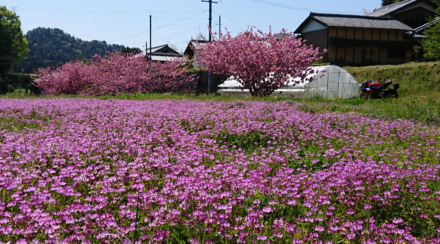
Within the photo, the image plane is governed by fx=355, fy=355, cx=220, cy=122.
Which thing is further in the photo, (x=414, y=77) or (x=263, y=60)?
(x=414, y=77)

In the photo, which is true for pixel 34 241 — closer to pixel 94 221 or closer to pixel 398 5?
pixel 94 221

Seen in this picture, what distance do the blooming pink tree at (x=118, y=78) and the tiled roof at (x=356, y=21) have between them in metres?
16.4

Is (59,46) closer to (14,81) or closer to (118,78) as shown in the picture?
(14,81)

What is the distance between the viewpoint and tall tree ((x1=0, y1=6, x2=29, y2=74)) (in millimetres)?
56656

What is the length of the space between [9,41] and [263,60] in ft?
177

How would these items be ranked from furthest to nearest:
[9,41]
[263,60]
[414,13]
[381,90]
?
[9,41] → [414,13] → [381,90] → [263,60]

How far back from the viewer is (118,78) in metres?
26.4

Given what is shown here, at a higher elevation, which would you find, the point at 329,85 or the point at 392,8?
the point at 392,8

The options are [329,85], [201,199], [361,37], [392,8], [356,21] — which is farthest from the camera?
[392,8]

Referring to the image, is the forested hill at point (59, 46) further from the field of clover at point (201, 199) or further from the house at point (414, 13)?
the field of clover at point (201, 199)

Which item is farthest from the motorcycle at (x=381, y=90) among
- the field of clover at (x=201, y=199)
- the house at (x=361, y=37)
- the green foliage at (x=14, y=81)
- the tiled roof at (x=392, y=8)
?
the green foliage at (x=14, y=81)

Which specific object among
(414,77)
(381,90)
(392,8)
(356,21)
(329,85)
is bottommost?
(381,90)

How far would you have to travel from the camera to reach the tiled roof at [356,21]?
36719mm

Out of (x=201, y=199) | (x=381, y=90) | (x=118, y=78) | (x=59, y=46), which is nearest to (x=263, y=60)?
(x=381, y=90)
